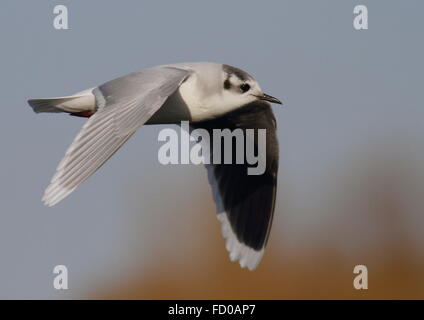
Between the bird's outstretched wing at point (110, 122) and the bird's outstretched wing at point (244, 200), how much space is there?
71cm

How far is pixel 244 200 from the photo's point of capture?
5410 mm

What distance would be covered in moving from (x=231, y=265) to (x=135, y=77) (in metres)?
3.57

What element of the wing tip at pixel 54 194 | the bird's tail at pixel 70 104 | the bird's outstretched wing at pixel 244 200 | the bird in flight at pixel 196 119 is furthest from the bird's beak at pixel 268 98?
the wing tip at pixel 54 194

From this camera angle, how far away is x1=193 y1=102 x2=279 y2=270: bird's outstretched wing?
17.6 ft

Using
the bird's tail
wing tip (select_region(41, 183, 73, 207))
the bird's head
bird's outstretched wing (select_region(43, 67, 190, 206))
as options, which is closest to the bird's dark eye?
the bird's head

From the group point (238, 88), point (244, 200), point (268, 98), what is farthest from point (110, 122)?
point (244, 200)

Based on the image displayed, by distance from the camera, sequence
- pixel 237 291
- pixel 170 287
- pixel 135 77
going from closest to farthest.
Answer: pixel 135 77
pixel 237 291
pixel 170 287

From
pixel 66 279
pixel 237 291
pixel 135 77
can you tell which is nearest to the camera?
pixel 135 77

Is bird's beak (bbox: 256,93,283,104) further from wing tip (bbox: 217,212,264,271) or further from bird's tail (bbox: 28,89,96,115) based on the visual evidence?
bird's tail (bbox: 28,89,96,115)

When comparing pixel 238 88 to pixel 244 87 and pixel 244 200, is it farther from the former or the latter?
pixel 244 200

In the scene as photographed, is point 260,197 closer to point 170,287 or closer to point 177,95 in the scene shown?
point 177,95

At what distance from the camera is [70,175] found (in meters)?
4.07

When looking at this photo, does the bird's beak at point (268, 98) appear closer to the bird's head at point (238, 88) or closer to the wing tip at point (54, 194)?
the bird's head at point (238, 88)

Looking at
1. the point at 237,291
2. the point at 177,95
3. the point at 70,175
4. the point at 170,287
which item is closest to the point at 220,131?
the point at 177,95
